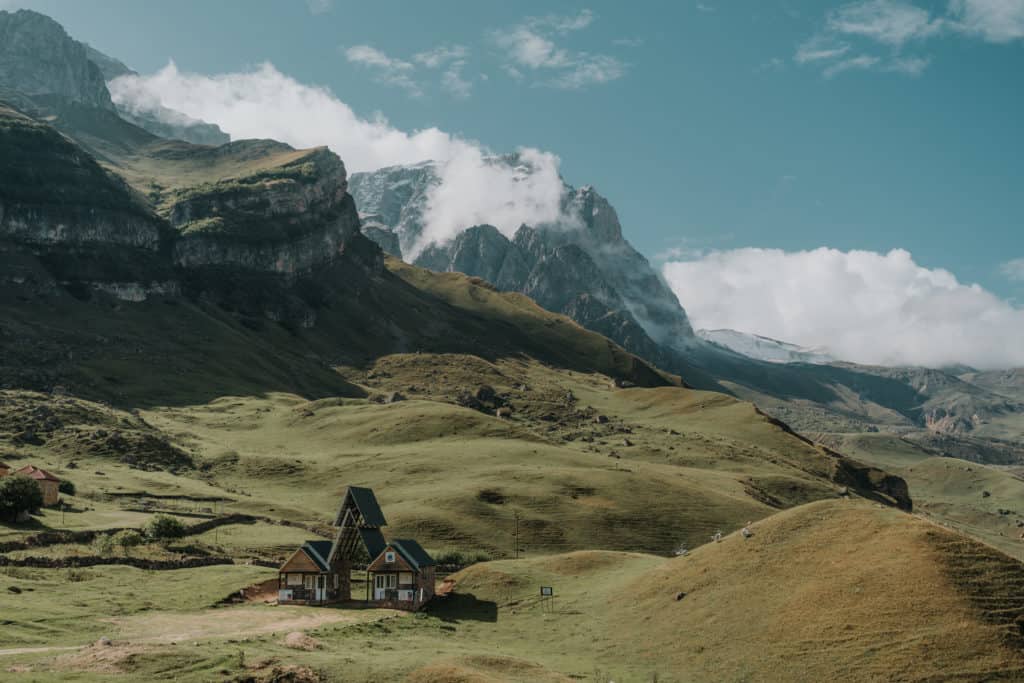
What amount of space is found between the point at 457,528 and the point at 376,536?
39.5 meters

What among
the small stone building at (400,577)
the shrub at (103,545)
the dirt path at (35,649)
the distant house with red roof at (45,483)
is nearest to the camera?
the dirt path at (35,649)

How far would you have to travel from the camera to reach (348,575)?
9575 cm

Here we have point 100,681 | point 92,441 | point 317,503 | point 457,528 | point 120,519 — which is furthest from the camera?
point 92,441

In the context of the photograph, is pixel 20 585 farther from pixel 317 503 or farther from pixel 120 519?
pixel 317 503

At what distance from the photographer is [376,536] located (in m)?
99.6

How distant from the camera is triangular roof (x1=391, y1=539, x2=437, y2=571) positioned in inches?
3565

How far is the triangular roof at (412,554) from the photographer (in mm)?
90562

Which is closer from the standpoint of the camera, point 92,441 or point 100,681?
point 100,681

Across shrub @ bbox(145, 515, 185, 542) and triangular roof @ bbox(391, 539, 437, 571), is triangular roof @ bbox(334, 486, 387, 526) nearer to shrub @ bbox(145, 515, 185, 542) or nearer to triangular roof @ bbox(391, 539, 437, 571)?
triangular roof @ bbox(391, 539, 437, 571)

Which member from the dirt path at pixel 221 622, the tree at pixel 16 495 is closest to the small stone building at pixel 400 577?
the dirt path at pixel 221 622

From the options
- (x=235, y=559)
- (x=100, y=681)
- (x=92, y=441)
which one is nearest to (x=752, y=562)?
(x=100, y=681)

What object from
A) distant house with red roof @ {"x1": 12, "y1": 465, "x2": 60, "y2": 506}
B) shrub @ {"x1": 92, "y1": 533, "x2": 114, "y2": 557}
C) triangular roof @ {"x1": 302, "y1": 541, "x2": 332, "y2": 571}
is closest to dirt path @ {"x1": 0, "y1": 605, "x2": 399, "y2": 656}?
triangular roof @ {"x1": 302, "y1": 541, "x2": 332, "y2": 571}

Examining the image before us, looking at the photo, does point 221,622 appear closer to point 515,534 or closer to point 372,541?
point 372,541

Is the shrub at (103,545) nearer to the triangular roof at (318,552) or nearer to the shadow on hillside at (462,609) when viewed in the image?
the triangular roof at (318,552)
